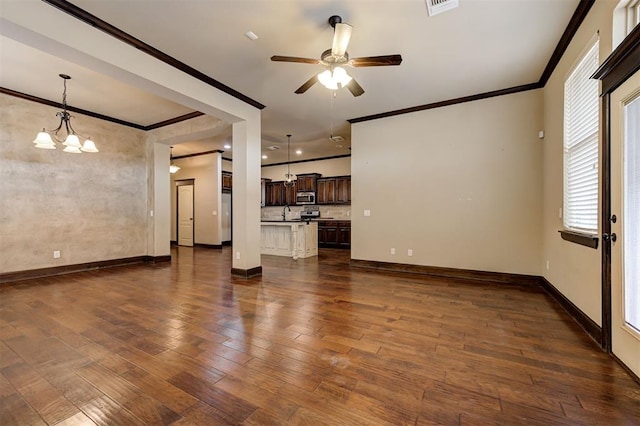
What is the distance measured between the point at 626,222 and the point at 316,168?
329 inches

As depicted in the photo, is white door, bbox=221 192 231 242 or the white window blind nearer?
the white window blind

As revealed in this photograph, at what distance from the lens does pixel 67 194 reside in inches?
200

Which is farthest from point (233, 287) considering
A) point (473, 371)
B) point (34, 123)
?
point (34, 123)

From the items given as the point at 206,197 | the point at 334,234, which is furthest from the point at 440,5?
the point at 206,197

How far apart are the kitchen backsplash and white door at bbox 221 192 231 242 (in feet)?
4.85

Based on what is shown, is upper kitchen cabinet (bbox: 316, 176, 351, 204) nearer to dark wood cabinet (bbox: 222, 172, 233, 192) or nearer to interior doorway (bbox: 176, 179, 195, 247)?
dark wood cabinet (bbox: 222, 172, 233, 192)

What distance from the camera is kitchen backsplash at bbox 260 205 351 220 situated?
9.32m

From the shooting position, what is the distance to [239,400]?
63.8 inches

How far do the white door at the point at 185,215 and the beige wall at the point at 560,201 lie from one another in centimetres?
938

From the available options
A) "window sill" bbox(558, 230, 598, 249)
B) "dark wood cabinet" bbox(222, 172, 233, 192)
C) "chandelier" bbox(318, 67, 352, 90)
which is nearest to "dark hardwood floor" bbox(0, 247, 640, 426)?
"window sill" bbox(558, 230, 598, 249)

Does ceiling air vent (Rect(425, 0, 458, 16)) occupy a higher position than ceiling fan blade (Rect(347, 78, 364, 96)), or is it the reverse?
ceiling air vent (Rect(425, 0, 458, 16))

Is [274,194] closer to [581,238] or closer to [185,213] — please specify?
[185,213]

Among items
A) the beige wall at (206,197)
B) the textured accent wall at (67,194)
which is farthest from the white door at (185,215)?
the textured accent wall at (67,194)

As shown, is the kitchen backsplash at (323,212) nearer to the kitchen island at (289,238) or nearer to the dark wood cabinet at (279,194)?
the dark wood cabinet at (279,194)
